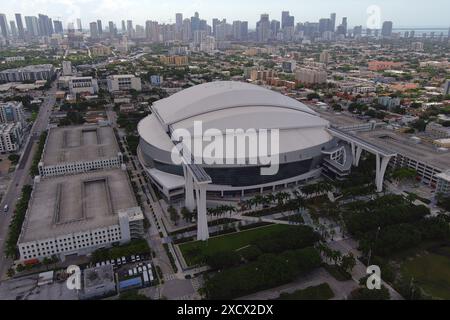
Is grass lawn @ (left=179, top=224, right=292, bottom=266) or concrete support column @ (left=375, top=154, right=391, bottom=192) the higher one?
concrete support column @ (left=375, top=154, right=391, bottom=192)

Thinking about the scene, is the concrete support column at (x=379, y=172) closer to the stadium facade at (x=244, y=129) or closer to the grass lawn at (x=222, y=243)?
the stadium facade at (x=244, y=129)

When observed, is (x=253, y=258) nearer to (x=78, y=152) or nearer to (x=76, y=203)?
(x=76, y=203)

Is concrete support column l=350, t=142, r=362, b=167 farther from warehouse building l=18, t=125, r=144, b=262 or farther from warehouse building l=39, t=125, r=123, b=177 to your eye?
warehouse building l=39, t=125, r=123, b=177

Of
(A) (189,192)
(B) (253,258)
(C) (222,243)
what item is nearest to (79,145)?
(A) (189,192)

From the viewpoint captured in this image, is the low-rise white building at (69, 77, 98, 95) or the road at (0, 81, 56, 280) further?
the low-rise white building at (69, 77, 98, 95)

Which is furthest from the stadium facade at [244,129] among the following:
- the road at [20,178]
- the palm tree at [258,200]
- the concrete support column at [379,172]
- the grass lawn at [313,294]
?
the road at [20,178]

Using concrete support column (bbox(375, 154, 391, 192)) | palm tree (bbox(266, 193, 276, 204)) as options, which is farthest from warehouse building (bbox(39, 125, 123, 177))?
concrete support column (bbox(375, 154, 391, 192))

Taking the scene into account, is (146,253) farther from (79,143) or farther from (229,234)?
(79,143)
